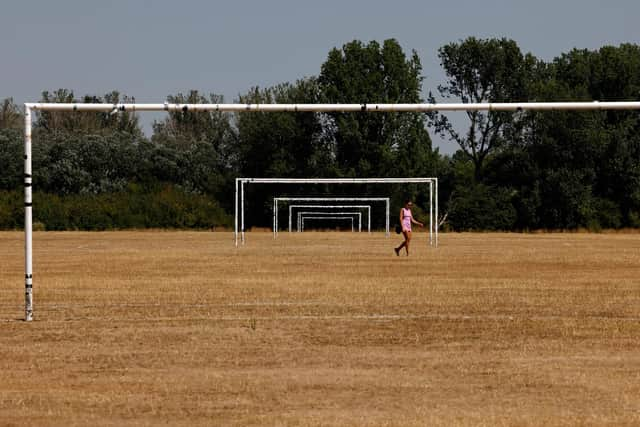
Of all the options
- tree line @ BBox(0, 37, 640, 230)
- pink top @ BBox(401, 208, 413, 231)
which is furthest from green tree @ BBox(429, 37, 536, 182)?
pink top @ BBox(401, 208, 413, 231)

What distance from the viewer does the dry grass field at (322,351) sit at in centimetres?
962

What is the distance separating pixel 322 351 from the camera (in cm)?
1338

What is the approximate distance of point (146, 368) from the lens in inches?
472

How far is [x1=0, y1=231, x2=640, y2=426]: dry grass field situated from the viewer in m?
9.62

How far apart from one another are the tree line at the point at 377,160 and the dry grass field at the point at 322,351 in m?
60.1

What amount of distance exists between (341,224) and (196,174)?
16.9 meters

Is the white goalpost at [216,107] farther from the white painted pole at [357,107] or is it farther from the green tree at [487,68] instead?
the green tree at [487,68]

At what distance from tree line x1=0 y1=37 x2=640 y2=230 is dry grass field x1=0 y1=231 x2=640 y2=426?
6006 cm

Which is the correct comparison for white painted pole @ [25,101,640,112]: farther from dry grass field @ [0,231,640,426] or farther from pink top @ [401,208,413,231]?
pink top @ [401,208,413,231]

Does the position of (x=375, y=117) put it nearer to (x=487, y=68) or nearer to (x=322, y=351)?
(x=487, y=68)

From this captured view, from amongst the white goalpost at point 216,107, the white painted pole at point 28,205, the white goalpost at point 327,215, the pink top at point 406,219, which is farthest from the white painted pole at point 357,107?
the white goalpost at point 327,215

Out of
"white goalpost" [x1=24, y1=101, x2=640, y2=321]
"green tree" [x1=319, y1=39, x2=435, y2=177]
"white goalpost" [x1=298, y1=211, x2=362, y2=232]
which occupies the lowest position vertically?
"white goalpost" [x1=298, y1=211, x2=362, y2=232]

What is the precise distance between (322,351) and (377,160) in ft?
247

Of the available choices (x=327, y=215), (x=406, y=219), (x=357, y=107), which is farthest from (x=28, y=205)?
(x=327, y=215)
